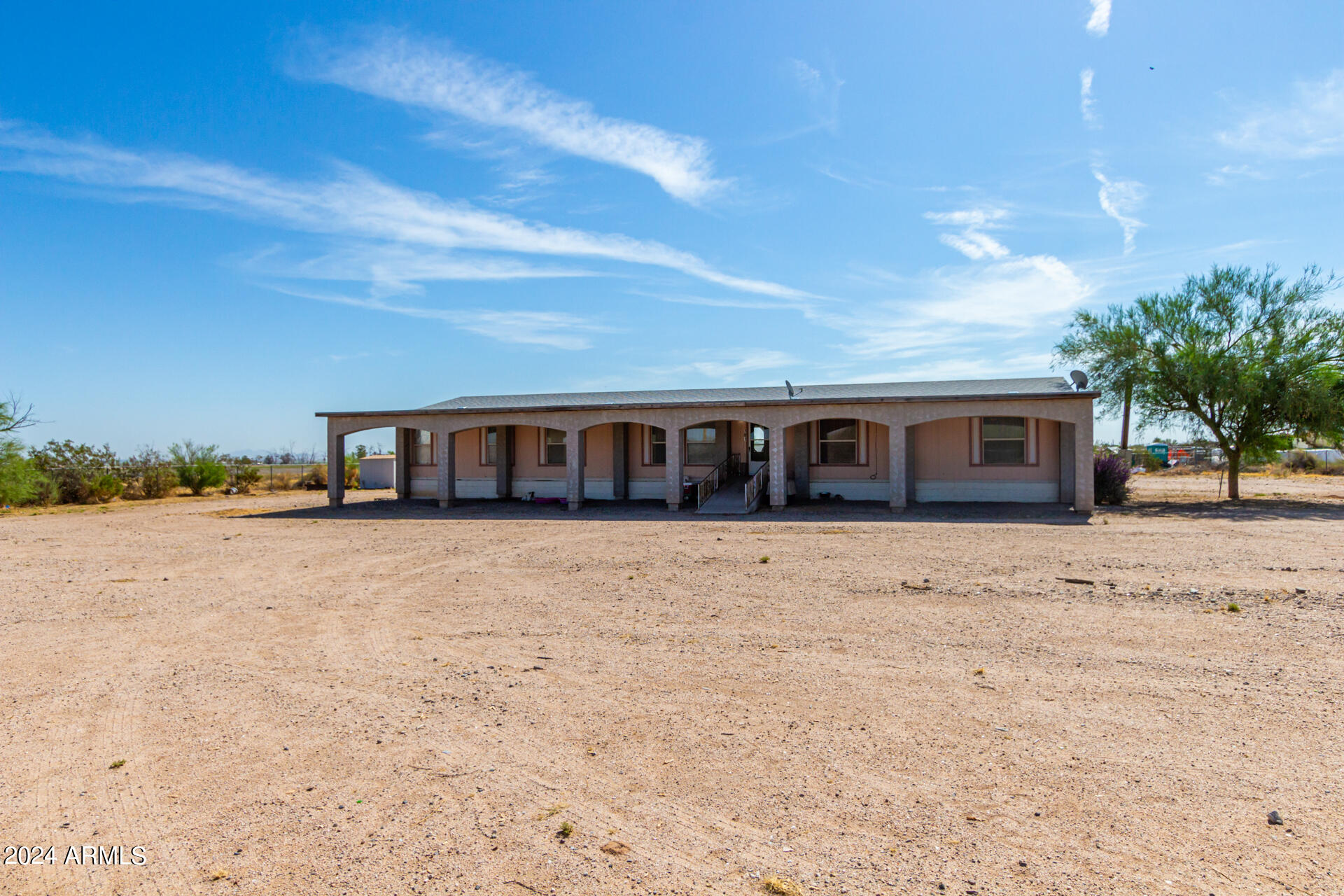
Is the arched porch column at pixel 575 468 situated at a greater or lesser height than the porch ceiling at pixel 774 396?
lesser

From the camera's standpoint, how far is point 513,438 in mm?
25781

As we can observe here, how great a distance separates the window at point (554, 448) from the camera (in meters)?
25.2

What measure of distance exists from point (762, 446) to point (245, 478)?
24.4 m

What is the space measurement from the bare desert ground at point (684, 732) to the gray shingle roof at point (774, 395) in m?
10.5

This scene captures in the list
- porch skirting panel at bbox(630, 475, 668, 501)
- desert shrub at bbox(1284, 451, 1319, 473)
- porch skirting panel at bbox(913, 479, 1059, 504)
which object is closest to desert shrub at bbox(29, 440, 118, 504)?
porch skirting panel at bbox(630, 475, 668, 501)

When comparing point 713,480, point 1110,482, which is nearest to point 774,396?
point 713,480

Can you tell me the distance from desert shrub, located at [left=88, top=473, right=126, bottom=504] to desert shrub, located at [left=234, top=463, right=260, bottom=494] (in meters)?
4.88

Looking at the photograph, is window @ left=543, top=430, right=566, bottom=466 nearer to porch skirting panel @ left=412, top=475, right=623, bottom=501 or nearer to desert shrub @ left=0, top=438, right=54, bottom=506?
porch skirting panel @ left=412, top=475, right=623, bottom=501

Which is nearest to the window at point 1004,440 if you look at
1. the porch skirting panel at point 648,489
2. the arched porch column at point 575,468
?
the porch skirting panel at point 648,489

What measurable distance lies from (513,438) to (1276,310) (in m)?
25.5

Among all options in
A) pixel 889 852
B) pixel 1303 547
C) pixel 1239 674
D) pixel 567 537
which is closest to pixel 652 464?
pixel 567 537

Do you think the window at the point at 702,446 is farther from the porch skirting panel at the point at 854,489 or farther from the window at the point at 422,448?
the window at the point at 422,448

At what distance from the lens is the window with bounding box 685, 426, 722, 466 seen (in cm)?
2384

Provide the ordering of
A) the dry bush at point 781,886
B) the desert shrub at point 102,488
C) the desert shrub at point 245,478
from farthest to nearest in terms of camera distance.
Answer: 1. the desert shrub at point 245,478
2. the desert shrub at point 102,488
3. the dry bush at point 781,886
